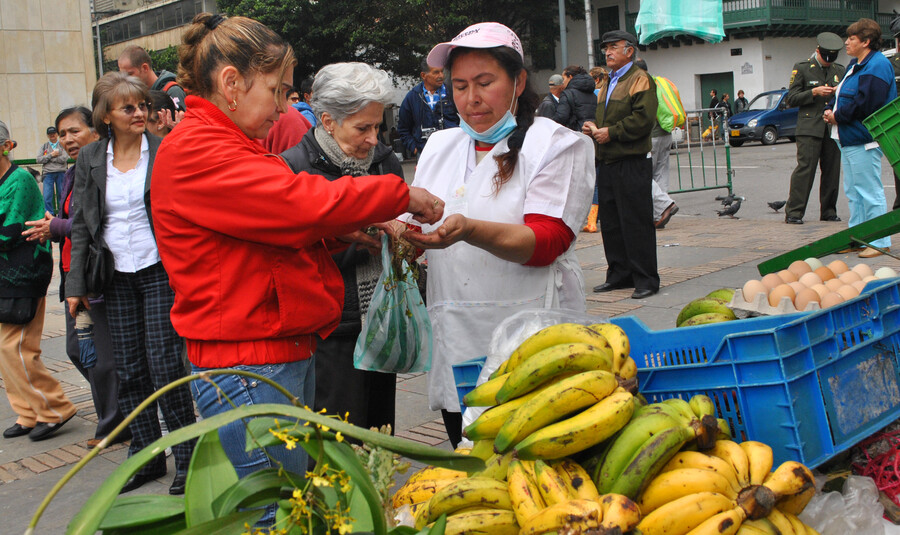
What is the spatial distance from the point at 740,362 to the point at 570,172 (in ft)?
3.60

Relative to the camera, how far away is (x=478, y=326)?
3088mm

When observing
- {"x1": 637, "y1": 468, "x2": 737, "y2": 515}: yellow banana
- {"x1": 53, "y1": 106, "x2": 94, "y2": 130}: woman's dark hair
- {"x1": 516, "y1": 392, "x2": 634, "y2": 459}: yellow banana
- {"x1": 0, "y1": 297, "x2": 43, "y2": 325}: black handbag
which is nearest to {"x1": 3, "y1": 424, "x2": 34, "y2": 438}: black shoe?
{"x1": 0, "y1": 297, "x2": 43, "y2": 325}: black handbag

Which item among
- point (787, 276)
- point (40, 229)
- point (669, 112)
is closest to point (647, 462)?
point (787, 276)

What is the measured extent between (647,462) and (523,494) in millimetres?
291

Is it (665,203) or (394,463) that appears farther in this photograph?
(665,203)

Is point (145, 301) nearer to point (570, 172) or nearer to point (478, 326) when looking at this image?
point (478, 326)

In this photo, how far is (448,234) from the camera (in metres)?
2.58

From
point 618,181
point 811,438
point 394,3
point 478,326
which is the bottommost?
point 811,438

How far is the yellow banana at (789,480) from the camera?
1879 mm

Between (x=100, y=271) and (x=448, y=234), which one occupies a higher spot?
(x=448, y=234)

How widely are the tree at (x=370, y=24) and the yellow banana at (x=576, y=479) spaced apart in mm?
31256

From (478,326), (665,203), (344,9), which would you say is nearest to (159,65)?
(344,9)

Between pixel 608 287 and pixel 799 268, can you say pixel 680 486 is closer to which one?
pixel 799 268

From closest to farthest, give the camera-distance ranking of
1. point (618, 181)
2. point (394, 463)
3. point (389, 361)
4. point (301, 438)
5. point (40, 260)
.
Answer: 1. point (301, 438)
2. point (394, 463)
3. point (389, 361)
4. point (40, 260)
5. point (618, 181)
